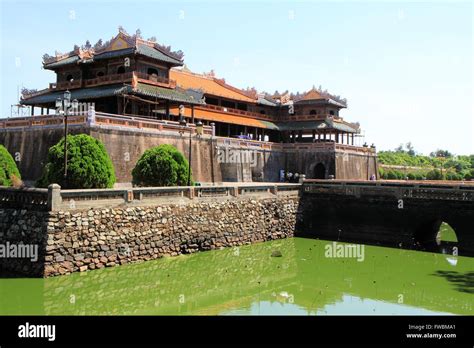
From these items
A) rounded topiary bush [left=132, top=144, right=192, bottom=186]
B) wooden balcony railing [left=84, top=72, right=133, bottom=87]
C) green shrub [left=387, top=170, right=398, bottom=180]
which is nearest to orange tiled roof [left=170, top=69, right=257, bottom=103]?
wooden balcony railing [left=84, top=72, right=133, bottom=87]

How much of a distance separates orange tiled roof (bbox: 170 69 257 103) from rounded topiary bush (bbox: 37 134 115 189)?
21387 millimetres

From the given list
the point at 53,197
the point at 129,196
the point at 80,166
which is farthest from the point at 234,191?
the point at 53,197

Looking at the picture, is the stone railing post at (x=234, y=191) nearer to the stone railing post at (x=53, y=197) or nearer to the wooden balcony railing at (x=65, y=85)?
the stone railing post at (x=53, y=197)

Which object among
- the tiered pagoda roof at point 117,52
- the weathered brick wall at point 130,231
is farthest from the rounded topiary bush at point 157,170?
the tiered pagoda roof at point 117,52

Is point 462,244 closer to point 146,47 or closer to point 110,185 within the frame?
point 110,185

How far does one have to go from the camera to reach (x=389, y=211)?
91.0ft

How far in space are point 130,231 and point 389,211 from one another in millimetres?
14571

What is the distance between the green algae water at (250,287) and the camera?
52.9ft

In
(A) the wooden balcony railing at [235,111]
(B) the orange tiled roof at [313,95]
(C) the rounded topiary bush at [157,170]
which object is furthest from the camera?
(B) the orange tiled roof at [313,95]

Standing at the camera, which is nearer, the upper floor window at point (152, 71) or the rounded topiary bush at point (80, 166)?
the rounded topiary bush at point (80, 166)

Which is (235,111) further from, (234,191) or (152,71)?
(234,191)

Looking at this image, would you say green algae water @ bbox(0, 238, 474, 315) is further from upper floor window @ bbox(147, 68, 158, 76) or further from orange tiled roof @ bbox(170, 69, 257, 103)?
orange tiled roof @ bbox(170, 69, 257, 103)

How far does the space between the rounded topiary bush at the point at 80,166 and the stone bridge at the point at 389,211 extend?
1386 centimetres

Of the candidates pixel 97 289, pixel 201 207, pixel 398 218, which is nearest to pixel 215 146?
pixel 201 207
